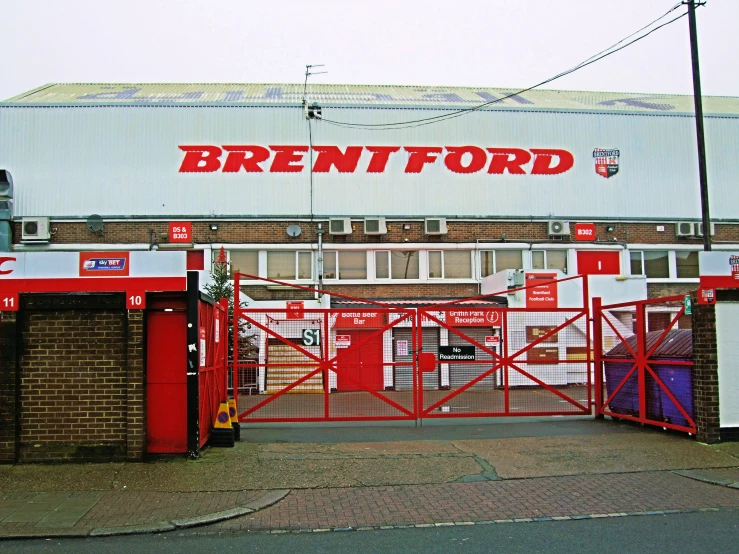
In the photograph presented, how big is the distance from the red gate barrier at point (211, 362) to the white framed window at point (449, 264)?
49.8 feet

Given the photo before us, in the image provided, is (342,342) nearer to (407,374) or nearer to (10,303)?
(407,374)

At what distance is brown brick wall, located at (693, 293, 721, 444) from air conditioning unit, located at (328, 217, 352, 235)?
647 inches

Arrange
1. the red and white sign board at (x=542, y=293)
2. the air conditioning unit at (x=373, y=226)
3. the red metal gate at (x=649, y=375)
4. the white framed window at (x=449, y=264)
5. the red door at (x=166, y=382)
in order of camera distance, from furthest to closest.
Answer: the white framed window at (x=449, y=264)
the air conditioning unit at (x=373, y=226)
the red and white sign board at (x=542, y=293)
the red metal gate at (x=649, y=375)
the red door at (x=166, y=382)

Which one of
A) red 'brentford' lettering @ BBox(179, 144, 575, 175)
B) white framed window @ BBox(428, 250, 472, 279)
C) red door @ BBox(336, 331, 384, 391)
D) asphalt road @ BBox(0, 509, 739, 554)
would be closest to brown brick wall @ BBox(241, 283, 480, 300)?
white framed window @ BBox(428, 250, 472, 279)

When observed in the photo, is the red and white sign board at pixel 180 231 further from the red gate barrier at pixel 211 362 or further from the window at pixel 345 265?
the red gate barrier at pixel 211 362

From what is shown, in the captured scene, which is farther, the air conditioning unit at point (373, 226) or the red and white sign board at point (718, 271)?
the air conditioning unit at point (373, 226)

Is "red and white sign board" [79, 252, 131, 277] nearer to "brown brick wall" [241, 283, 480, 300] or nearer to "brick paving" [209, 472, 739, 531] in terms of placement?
"brick paving" [209, 472, 739, 531]

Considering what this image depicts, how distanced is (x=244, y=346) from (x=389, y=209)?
30.5 ft

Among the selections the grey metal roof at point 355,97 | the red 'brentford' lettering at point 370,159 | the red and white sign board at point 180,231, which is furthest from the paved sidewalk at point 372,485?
the grey metal roof at point 355,97

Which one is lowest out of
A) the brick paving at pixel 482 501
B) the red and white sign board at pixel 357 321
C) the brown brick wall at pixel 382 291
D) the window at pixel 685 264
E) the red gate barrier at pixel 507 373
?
the brick paving at pixel 482 501

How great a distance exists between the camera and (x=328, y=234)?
26.7m

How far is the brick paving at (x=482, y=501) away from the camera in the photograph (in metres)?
7.20

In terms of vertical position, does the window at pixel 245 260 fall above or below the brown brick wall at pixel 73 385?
above

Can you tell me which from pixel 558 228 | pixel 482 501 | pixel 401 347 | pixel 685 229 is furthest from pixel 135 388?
pixel 685 229
